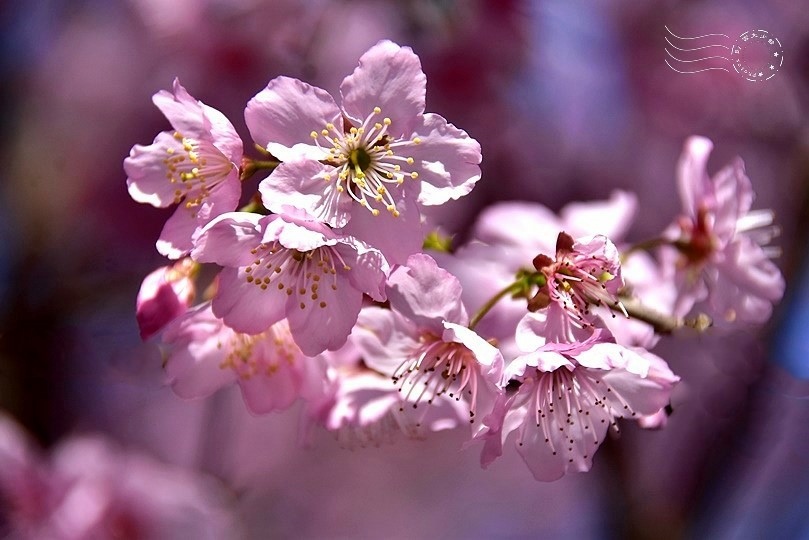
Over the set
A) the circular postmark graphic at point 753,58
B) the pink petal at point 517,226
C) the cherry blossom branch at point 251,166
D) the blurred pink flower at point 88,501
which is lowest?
the blurred pink flower at point 88,501

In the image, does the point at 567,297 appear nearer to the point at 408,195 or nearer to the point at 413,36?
the point at 408,195

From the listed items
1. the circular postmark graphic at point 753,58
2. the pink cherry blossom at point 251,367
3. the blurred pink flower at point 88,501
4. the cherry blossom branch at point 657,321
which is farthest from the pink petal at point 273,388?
the circular postmark graphic at point 753,58

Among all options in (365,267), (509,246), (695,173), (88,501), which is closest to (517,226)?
(509,246)

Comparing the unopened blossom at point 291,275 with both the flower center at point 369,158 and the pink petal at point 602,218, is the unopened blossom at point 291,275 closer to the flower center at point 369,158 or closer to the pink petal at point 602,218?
the flower center at point 369,158

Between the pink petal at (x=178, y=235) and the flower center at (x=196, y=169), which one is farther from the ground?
the flower center at (x=196, y=169)

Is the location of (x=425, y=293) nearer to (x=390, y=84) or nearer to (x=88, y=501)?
(x=390, y=84)

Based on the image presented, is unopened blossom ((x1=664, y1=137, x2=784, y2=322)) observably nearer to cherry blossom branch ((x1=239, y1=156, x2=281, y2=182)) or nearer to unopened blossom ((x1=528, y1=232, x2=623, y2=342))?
unopened blossom ((x1=528, y1=232, x2=623, y2=342))

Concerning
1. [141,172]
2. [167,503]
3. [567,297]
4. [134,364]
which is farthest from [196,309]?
[134,364]

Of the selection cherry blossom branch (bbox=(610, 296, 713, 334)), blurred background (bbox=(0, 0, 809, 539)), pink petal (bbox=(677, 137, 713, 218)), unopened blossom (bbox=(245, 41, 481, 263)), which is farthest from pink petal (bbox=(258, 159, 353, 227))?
blurred background (bbox=(0, 0, 809, 539))
